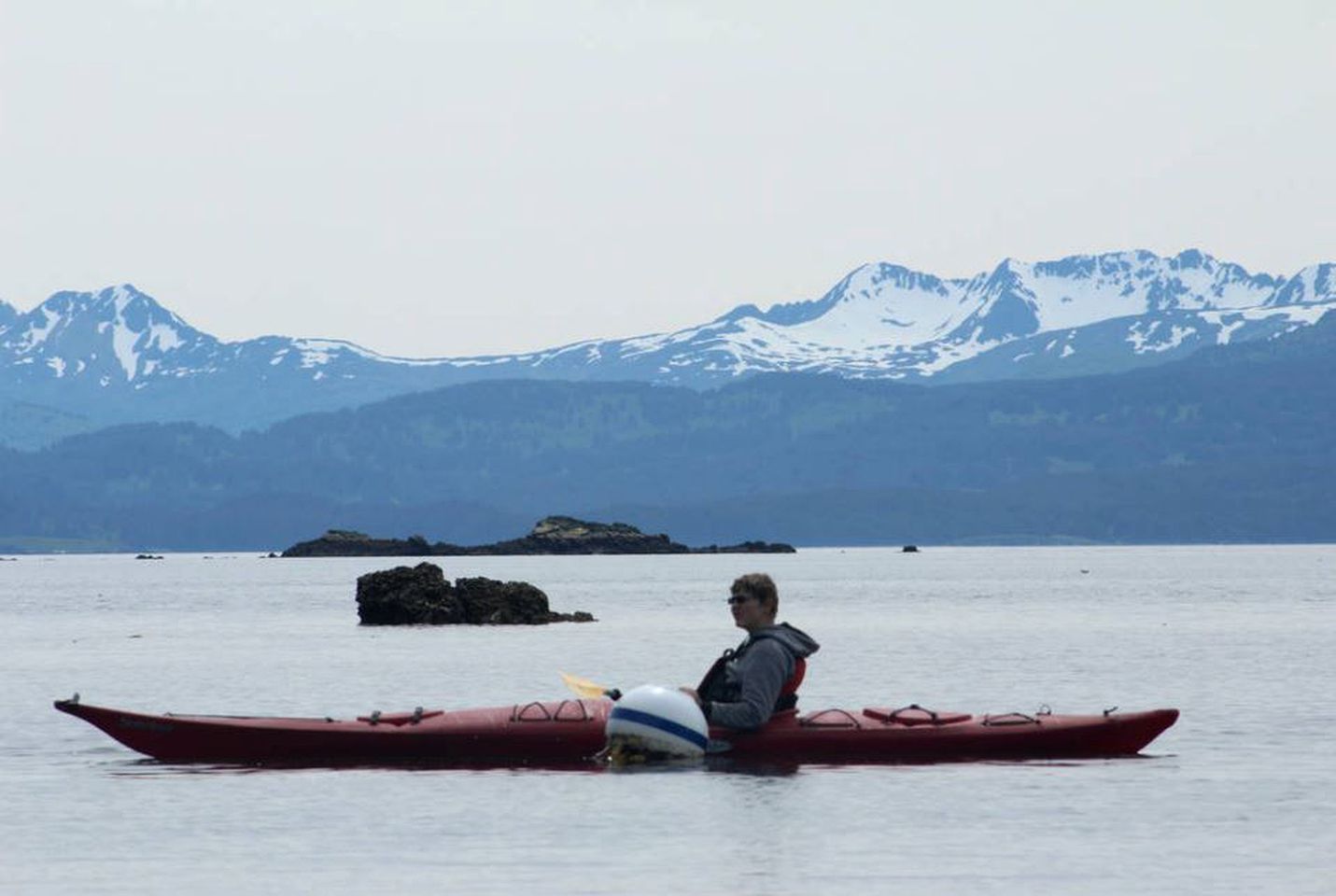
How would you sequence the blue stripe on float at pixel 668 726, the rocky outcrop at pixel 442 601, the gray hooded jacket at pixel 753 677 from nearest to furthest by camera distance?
the gray hooded jacket at pixel 753 677 → the blue stripe on float at pixel 668 726 → the rocky outcrop at pixel 442 601

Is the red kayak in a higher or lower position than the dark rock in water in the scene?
lower

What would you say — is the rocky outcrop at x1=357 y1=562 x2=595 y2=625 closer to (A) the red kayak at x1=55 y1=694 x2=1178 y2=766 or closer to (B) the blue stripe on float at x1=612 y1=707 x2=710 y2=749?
(A) the red kayak at x1=55 y1=694 x2=1178 y2=766

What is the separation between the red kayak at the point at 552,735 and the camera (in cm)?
3341

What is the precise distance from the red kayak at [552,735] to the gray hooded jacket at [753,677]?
4.65 ft

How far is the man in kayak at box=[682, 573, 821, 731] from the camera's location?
3008 centimetres

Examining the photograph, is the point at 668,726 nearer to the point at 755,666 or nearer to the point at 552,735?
the point at 755,666

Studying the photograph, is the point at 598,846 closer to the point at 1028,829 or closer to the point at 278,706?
the point at 1028,829

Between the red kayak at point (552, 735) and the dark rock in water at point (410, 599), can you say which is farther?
the dark rock in water at point (410, 599)

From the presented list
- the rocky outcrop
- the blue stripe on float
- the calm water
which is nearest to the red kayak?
the calm water

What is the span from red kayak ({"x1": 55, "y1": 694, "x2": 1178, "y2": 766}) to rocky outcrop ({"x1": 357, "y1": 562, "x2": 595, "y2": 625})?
60808 millimetres

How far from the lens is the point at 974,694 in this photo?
176 ft

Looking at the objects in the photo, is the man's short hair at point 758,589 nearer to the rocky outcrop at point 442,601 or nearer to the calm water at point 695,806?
the calm water at point 695,806

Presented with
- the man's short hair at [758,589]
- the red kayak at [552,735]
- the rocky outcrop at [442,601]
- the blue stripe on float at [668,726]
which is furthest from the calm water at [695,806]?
the rocky outcrop at [442,601]

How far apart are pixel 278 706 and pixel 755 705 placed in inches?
905
